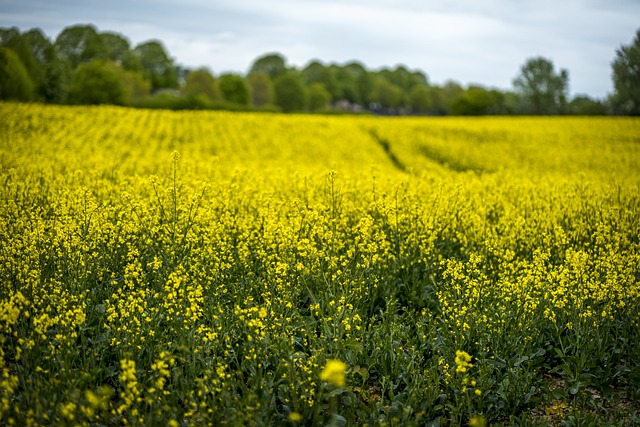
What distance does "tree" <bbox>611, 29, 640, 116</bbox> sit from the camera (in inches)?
1726

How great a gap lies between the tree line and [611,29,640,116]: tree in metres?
0.07

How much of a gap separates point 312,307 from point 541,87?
69.0 m

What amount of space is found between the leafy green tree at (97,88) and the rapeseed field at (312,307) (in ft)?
113

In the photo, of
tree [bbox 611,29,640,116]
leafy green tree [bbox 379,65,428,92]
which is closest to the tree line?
tree [bbox 611,29,640,116]

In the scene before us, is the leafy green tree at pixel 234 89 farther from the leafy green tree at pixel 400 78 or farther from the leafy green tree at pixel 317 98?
the leafy green tree at pixel 400 78

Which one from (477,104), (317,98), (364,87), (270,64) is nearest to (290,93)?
(317,98)

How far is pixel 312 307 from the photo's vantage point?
6.29m

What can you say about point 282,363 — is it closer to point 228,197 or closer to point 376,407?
point 376,407

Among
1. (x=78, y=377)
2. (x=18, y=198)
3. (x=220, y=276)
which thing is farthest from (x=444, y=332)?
(x=18, y=198)

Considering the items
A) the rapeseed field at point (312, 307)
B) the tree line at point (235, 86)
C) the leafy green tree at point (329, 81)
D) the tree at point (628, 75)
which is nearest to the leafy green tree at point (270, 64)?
the tree line at point (235, 86)

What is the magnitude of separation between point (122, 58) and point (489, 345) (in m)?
93.0

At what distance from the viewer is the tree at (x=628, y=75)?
43.8 meters

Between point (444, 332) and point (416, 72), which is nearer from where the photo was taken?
point (444, 332)

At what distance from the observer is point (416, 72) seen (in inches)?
6673
